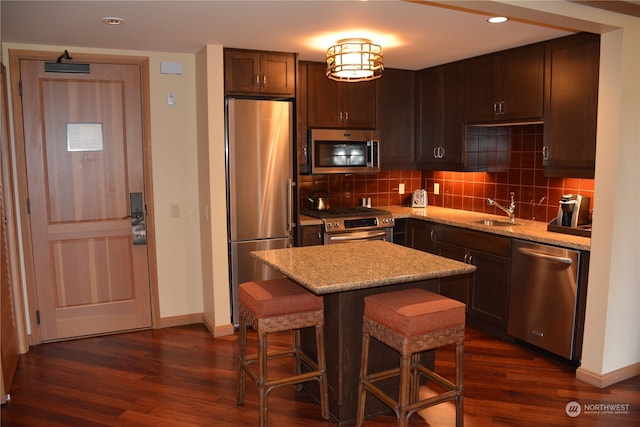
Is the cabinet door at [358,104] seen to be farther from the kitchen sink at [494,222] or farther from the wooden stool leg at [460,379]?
the wooden stool leg at [460,379]

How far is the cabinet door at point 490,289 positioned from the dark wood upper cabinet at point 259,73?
2.15 metres

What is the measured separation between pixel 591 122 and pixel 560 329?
58.2 inches

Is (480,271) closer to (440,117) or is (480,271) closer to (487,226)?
(487,226)

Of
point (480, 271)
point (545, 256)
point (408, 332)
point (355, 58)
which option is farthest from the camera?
point (480, 271)

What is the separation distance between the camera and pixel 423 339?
8.35ft

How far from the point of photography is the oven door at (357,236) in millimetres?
4777

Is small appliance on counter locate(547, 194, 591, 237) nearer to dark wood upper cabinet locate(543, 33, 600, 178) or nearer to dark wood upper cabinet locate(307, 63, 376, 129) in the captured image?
dark wood upper cabinet locate(543, 33, 600, 178)

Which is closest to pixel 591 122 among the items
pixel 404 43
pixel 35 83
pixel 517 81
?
pixel 517 81

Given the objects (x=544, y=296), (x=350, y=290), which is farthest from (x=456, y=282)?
(x=350, y=290)

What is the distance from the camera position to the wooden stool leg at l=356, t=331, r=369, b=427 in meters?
2.77

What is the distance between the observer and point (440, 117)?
16.8 feet

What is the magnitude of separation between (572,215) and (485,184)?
1.26 m

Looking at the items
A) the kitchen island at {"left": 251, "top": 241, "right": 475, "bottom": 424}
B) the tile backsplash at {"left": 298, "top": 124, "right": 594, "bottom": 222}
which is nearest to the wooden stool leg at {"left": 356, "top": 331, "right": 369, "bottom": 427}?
the kitchen island at {"left": 251, "top": 241, "right": 475, "bottom": 424}

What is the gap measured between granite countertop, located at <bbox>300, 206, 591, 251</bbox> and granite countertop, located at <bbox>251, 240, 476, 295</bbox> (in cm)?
116
